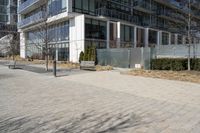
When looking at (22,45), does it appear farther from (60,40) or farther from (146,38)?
(146,38)

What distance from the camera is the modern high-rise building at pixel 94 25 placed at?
107 ft

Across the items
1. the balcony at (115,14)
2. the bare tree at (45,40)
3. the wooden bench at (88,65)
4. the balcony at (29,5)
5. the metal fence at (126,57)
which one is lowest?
the wooden bench at (88,65)

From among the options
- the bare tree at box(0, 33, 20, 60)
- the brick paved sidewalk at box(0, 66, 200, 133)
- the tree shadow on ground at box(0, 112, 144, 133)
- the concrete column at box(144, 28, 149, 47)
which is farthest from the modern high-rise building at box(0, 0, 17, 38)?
the tree shadow on ground at box(0, 112, 144, 133)

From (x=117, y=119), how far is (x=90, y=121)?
2.36 ft

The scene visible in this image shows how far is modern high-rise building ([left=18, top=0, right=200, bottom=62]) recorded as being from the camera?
32750mm

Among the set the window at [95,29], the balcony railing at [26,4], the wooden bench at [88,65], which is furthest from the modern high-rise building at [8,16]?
the wooden bench at [88,65]

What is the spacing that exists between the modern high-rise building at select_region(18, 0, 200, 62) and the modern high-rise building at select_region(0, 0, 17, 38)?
23.9 metres

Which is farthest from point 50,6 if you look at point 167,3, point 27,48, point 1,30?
point 1,30

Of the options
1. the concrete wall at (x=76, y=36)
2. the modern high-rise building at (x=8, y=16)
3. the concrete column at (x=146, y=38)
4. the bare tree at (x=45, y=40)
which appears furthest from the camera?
the modern high-rise building at (x=8, y=16)

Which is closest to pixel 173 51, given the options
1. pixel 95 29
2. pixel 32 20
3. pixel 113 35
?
pixel 95 29

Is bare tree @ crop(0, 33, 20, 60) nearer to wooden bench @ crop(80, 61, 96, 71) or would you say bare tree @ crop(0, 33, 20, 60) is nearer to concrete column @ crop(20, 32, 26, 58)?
concrete column @ crop(20, 32, 26, 58)

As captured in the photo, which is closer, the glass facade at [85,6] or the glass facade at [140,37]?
the glass facade at [85,6]

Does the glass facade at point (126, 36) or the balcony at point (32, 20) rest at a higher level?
the balcony at point (32, 20)

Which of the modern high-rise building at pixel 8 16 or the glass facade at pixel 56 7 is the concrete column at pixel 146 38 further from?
the modern high-rise building at pixel 8 16
